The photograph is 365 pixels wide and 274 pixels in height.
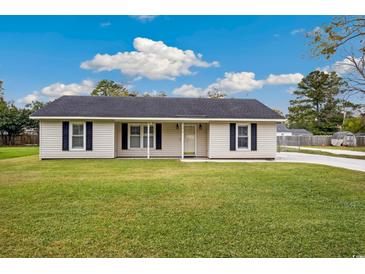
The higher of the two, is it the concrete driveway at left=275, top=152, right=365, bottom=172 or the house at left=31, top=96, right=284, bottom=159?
the house at left=31, top=96, right=284, bottom=159

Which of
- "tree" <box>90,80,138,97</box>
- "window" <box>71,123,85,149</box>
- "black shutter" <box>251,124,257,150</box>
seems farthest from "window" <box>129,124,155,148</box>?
"tree" <box>90,80,138,97</box>

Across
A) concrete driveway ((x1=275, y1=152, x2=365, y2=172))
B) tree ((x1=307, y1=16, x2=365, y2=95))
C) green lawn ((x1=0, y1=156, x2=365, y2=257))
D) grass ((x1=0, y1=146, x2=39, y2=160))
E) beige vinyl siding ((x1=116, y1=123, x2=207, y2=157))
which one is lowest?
green lawn ((x1=0, y1=156, x2=365, y2=257))

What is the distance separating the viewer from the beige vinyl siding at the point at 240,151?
1457 cm

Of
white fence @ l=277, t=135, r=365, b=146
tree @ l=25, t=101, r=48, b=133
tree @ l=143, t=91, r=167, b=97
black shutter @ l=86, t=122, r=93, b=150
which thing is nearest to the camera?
black shutter @ l=86, t=122, r=93, b=150

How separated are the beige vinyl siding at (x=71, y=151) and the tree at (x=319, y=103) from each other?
35661 millimetres

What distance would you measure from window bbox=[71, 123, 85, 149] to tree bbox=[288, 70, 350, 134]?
3663 cm

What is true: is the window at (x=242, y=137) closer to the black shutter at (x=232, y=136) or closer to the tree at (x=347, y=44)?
the black shutter at (x=232, y=136)

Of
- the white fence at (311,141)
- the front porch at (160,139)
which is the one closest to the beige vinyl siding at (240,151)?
the front porch at (160,139)

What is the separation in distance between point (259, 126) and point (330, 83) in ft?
101

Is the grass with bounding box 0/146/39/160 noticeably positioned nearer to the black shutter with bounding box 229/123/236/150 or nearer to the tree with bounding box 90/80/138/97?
the black shutter with bounding box 229/123/236/150

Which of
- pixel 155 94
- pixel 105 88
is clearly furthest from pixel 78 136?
pixel 105 88

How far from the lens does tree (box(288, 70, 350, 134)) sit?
39438 millimetres

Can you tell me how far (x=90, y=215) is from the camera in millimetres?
4730

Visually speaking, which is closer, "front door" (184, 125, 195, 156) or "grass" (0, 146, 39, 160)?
"front door" (184, 125, 195, 156)
